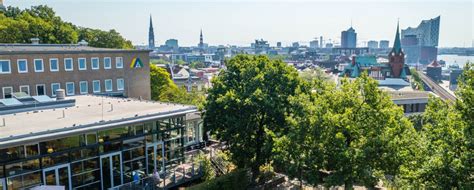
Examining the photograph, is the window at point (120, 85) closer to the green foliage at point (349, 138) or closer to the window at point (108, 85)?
the window at point (108, 85)

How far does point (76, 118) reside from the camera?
70.3 feet

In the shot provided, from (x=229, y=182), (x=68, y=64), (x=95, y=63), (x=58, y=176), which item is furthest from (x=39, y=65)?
(x=229, y=182)

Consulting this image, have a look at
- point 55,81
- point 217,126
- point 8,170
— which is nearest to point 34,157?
point 8,170

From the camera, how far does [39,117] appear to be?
2191 centimetres

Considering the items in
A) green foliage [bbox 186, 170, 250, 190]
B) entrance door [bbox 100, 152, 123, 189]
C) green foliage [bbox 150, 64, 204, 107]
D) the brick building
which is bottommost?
green foliage [bbox 186, 170, 250, 190]

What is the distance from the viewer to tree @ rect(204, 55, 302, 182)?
24.2 metres

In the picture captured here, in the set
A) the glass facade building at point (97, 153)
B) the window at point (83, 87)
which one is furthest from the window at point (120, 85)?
the glass facade building at point (97, 153)

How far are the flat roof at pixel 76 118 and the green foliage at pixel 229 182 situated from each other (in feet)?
14.4

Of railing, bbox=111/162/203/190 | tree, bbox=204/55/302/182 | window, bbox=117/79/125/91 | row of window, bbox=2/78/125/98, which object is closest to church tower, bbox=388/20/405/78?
window, bbox=117/79/125/91

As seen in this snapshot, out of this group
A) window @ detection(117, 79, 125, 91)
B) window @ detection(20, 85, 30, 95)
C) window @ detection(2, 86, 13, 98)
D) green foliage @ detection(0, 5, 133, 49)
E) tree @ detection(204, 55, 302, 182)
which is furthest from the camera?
green foliage @ detection(0, 5, 133, 49)

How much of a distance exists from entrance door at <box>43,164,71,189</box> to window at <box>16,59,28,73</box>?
65.2 feet

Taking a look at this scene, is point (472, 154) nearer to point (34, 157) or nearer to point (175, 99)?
point (34, 157)

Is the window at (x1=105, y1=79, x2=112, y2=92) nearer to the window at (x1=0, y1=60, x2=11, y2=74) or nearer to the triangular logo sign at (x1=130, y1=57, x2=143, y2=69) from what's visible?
the triangular logo sign at (x1=130, y1=57, x2=143, y2=69)

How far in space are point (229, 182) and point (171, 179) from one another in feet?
Result: 11.0
